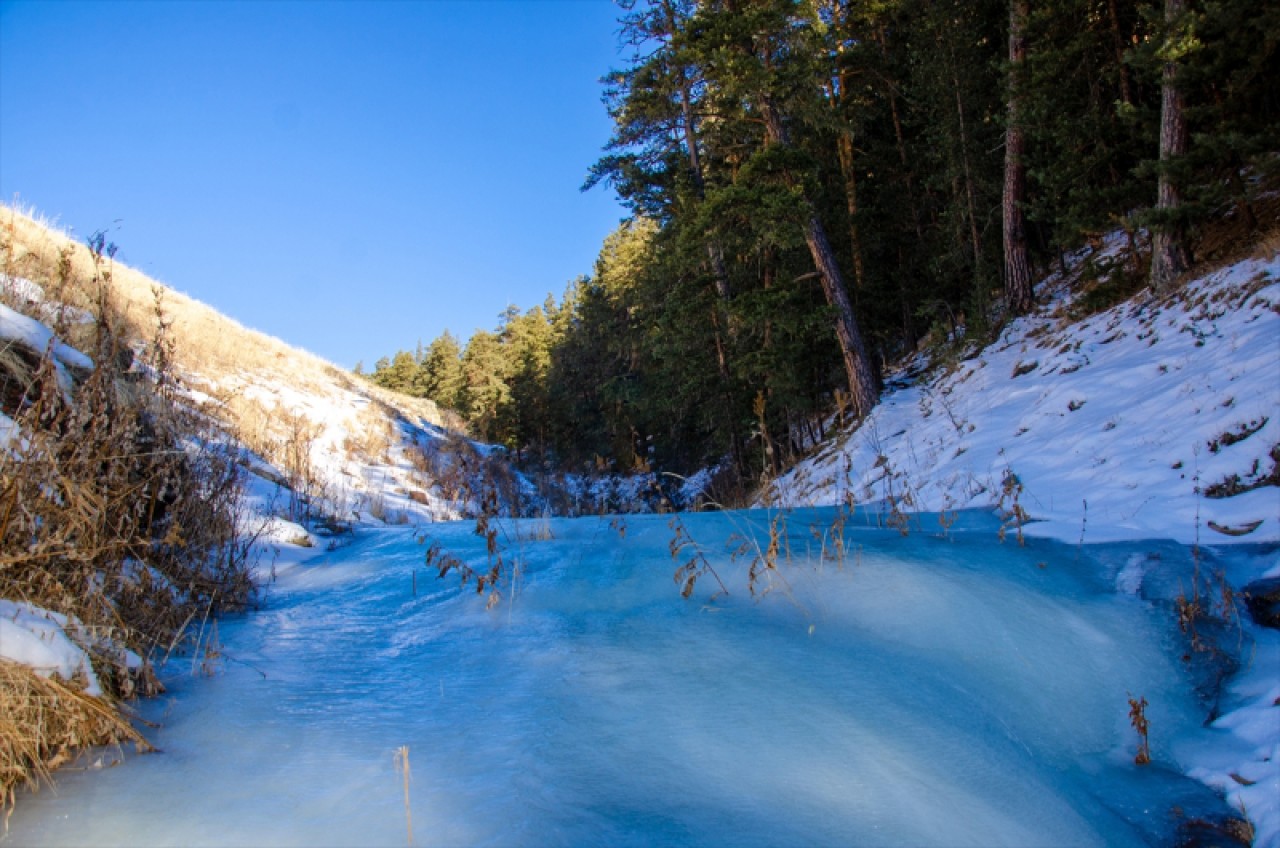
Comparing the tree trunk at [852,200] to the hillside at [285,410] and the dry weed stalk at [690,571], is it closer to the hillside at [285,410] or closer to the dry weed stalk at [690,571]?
the hillside at [285,410]

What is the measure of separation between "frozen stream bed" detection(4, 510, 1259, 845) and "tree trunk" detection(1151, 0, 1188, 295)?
6468 mm

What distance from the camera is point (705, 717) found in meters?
2.82

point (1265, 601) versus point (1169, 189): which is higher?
point (1169, 189)

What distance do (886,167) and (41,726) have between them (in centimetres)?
1896

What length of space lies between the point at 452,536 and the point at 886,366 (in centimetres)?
1495

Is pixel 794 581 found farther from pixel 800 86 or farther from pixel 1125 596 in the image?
pixel 800 86

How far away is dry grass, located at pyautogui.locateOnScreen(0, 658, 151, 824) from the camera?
2.18 m

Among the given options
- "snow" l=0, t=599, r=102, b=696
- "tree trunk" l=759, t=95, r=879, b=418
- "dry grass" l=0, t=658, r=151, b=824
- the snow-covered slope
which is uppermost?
"tree trunk" l=759, t=95, r=879, b=418

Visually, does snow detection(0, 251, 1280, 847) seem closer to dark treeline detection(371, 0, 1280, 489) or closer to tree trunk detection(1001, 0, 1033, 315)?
dark treeline detection(371, 0, 1280, 489)

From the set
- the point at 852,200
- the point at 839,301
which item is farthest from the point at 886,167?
the point at 839,301

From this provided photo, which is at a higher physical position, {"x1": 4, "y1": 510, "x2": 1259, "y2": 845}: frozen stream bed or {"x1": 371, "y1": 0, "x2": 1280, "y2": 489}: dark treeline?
{"x1": 371, "y1": 0, "x2": 1280, "y2": 489}: dark treeline

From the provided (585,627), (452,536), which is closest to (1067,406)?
(585,627)

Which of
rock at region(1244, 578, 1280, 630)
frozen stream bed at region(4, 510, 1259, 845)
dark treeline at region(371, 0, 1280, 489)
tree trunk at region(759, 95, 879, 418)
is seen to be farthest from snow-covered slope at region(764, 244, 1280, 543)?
tree trunk at region(759, 95, 879, 418)

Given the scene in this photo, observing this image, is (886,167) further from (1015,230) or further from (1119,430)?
(1119,430)
